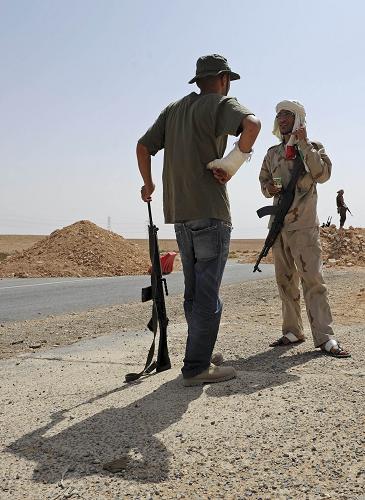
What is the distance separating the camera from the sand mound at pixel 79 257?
1995 cm

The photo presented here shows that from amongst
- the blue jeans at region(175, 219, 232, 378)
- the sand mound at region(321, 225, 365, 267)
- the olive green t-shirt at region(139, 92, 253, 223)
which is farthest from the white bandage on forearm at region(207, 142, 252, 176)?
the sand mound at region(321, 225, 365, 267)

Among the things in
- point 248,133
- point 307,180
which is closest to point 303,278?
point 307,180

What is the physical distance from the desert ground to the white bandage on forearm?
1.30 meters

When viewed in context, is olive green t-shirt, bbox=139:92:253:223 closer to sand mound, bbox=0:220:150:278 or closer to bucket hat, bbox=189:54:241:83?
bucket hat, bbox=189:54:241:83

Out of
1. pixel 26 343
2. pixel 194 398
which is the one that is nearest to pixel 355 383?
pixel 194 398

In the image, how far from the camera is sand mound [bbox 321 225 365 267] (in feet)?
80.4

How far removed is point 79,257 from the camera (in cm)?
2147

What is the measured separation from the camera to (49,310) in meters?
10.2

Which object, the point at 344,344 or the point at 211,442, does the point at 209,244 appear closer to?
the point at 211,442

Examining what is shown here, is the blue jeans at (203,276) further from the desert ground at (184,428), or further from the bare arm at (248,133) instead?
the bare arm at (248,133)

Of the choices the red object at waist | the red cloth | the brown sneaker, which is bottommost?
the brown sneaker

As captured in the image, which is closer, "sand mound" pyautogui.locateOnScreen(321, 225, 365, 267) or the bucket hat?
the bucket hat

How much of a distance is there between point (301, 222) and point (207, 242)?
154 centimetres

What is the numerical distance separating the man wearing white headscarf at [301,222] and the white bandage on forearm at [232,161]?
4.91 ft
